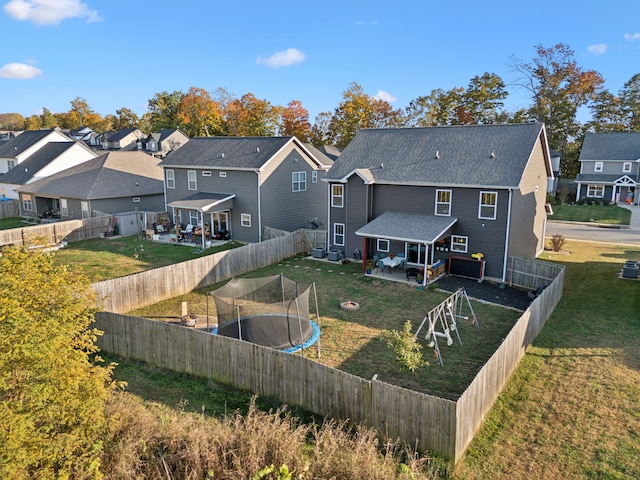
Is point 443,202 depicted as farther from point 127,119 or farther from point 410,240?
point 127,119

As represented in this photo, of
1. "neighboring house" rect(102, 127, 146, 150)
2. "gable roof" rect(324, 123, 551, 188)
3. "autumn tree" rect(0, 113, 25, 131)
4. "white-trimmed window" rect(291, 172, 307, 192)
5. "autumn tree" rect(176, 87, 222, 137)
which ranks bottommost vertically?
"white-trimmed window" rect(291, 172, 307, 192)

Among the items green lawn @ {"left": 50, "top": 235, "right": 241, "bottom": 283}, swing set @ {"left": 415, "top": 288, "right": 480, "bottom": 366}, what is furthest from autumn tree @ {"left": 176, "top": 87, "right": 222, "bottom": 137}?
swing set @ {"left": 415, "top": 288, "right": 480, "bottom": 366}

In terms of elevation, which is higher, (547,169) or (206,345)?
(547,169)

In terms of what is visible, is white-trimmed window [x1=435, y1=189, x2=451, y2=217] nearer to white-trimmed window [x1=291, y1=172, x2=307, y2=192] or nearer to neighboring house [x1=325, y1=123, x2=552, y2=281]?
neighboring house [x1=325, y1=123, x2=552, y2=281]

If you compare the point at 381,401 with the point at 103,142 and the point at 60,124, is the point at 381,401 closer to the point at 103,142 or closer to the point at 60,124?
the point at 103,142

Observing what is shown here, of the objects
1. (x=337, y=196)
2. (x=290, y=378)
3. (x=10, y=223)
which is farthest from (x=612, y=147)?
(x=10, y=223)

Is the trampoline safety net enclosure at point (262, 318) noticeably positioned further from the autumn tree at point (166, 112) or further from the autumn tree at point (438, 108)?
the autumn tree at point (166, 112)

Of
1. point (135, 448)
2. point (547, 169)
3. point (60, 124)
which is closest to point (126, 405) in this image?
point (135, 448)
